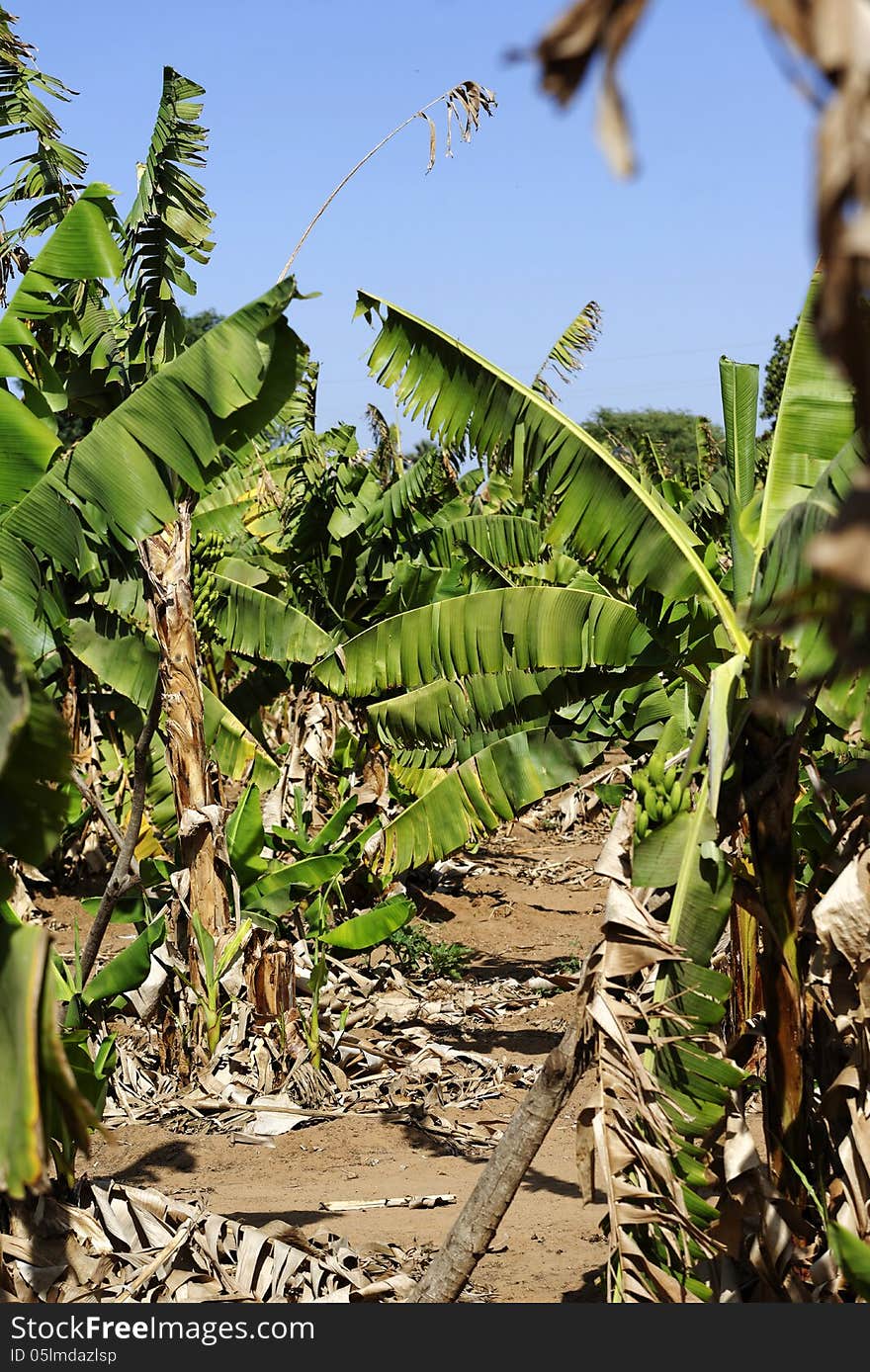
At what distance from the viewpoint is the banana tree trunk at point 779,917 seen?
13.2 feet

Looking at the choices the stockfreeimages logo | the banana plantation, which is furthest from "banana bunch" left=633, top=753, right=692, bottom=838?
the stockfreeimages logo

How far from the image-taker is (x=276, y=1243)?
475cm

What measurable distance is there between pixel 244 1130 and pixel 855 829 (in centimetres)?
473

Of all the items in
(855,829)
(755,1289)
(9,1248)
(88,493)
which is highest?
(88,493)

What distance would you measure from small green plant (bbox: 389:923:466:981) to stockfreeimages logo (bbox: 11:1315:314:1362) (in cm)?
679

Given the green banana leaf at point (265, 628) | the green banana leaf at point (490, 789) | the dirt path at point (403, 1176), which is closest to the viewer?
the dirt path at point (403, 1176)

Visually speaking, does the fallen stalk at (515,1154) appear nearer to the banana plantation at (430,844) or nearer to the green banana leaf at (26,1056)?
the banana plantation at (430,844)

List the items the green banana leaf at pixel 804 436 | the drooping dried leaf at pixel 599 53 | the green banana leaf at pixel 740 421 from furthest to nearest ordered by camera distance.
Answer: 1. the green banana leaf at pixel 740 421
2. the green banana leaf at pixel 804 436
3. the drooping dried leaf at pixel 599 53

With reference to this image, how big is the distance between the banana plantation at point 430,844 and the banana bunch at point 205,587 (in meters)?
0.04

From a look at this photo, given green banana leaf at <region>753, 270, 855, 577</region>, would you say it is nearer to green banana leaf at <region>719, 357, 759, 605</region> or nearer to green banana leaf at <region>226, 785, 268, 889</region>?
green banana leaf at <region>719, 357, 759, 605</region>

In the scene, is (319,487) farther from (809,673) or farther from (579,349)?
(809,673)

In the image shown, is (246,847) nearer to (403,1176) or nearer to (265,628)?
(403,1176)

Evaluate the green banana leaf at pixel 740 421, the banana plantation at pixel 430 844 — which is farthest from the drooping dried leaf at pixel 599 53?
the green banana leaf at pixel 740 421

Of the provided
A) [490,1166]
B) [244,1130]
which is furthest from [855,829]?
[244,1130]
